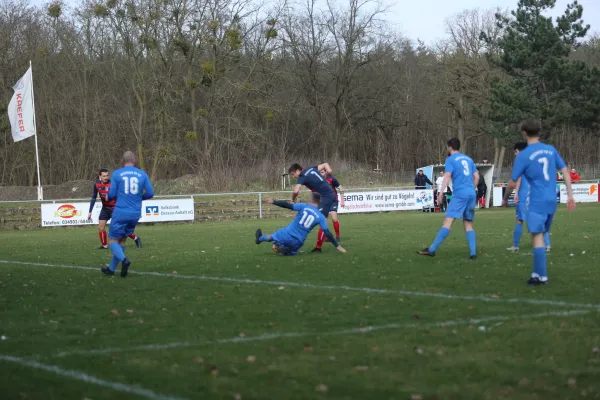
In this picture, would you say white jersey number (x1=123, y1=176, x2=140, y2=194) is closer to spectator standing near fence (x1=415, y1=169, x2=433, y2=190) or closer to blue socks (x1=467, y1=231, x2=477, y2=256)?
blue socks (x1=467, y1=231, x2=477, y2=256)

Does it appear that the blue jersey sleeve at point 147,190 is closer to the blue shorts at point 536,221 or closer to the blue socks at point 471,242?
the blue socks at point 471,242

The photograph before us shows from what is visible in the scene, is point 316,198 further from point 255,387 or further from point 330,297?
point 255,387

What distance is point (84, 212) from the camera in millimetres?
30516

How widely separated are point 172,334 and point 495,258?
7.11 meters

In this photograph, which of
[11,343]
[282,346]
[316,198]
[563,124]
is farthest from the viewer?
[563,124]

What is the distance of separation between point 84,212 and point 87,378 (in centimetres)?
2611

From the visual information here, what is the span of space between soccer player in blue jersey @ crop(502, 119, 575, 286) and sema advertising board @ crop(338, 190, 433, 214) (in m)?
25.3

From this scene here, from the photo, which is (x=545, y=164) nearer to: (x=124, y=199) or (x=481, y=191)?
(x=124, y=199)

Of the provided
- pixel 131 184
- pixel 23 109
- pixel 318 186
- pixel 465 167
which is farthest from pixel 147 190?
pixel 23 109

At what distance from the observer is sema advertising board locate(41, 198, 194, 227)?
30516 mm

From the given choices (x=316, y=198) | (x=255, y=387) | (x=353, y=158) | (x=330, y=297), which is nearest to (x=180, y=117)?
(x=353, y=158)

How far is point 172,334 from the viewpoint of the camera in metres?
6.88

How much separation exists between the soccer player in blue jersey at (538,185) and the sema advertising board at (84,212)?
74.6 ft

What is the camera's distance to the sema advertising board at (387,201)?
115ft
